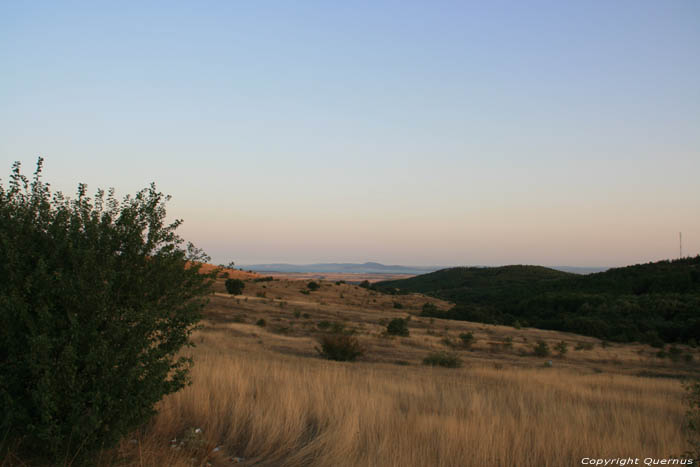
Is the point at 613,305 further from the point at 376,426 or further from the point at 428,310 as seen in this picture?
the point at 376,426

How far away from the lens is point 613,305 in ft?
164

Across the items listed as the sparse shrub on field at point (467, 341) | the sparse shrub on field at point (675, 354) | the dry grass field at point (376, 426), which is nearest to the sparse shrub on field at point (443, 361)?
the dry grass field at point (376, 426)

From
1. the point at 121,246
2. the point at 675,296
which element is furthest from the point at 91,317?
the point at 675,296

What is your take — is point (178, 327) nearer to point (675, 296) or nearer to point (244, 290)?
point (244, 290)

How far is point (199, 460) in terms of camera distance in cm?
473

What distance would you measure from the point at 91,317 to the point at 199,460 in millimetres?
1880

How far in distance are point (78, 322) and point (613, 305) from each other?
5603 centimetres

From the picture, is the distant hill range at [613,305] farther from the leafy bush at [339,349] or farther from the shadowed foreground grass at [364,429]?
the shadowed foreground grass at [364,429]

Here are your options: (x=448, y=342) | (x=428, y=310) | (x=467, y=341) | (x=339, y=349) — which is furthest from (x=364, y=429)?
(x=428, y=310)

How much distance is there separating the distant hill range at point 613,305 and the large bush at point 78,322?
37846 millimetres

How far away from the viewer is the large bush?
3820 mm

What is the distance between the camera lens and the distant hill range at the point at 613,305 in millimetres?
38469

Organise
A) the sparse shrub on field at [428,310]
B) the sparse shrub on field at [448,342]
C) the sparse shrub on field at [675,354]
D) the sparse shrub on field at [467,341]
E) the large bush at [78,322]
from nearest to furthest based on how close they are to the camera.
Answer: the large bush at [78,322], the sparse shrub on field at [675,354], the sparse shrub on field at [448,342], the sparse shrub on field at [467,341], the sparse shrub on field at [428,310]

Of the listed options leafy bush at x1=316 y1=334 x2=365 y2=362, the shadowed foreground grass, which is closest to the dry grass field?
the shadowed foreground grass
